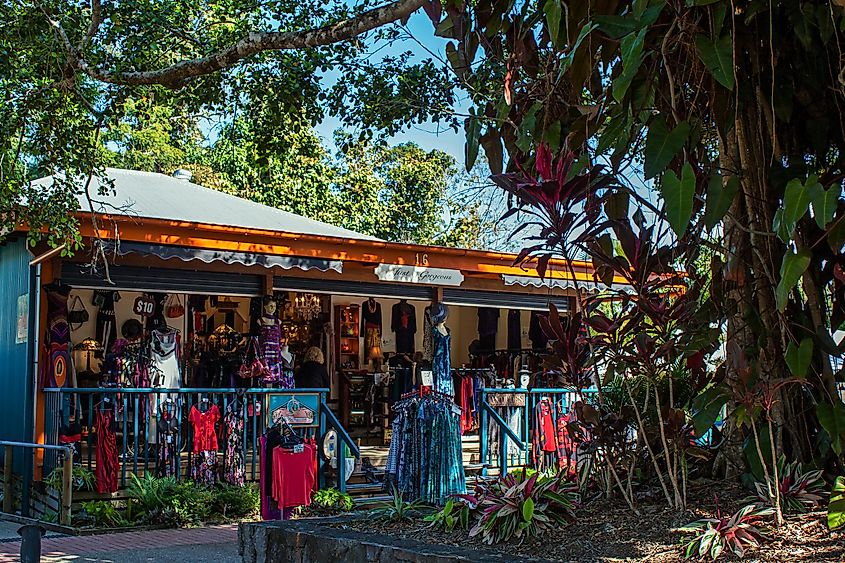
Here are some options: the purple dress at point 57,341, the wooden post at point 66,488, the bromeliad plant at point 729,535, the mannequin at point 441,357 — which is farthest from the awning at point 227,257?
the bromeliad plant at point 729,535

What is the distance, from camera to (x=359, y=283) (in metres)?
13.3

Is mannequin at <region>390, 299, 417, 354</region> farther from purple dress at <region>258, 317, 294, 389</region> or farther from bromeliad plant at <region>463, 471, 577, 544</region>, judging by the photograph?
bromeliad plant at <region>463, 471, 577, 544</region>

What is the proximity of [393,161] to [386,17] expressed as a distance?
20701 mm

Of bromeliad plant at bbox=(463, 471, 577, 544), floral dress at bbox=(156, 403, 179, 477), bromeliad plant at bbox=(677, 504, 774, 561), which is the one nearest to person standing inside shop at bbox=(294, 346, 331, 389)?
floral dress at bbox=(156, 403, 179, 477)

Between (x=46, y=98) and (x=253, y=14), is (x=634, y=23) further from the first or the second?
(x=253, y=14)

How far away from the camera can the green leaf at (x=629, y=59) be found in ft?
10.6

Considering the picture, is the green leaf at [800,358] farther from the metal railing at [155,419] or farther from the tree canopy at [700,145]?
the metal railing at [155,419]

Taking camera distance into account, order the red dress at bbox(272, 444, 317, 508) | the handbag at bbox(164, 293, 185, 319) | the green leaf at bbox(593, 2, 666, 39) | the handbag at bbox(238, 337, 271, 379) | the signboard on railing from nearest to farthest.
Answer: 1. the green leaf at bbox(593, 2, 666, 39)
2. the red dress at bbox(272, 444, 317, 508)
3. the signboard on railing
4. the handbag at bbox(238, 337, 271, 379)
5. the handbag at bbox(164, 293, 185, 319)

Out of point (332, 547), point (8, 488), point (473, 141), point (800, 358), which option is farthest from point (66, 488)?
point (800, 358)

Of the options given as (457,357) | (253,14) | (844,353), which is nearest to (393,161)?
(457,357)

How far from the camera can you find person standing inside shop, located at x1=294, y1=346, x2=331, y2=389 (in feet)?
43.5

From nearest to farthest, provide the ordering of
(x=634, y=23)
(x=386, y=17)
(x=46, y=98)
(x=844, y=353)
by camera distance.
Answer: (x=634, y=23)
(x=844, y=353)
(x=386, y=17)
(x=46, y=98)

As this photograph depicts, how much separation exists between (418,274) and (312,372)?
2.03m

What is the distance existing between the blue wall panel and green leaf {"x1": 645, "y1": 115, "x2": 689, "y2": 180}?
8.37 metres
